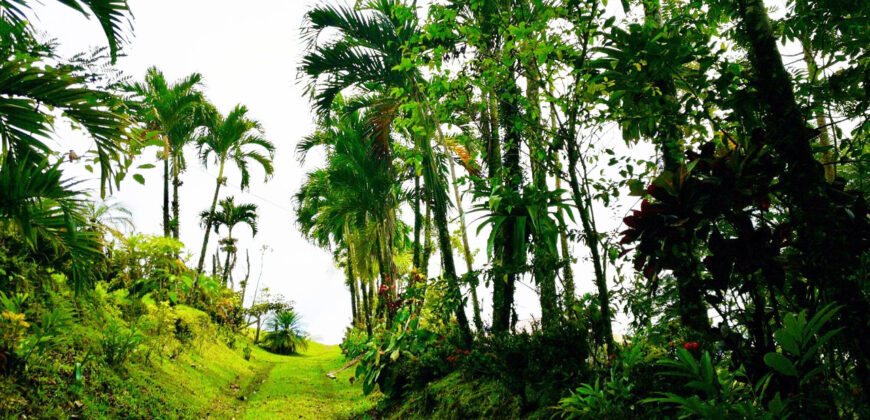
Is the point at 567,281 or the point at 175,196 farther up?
the point at 175,196

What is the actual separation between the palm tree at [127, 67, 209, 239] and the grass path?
4.79 m

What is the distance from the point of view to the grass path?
5801 millimetres

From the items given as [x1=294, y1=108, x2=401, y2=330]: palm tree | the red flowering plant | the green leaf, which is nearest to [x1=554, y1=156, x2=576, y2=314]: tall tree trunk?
the red flowering plant

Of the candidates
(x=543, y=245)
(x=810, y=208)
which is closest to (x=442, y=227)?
(x=543, y=245)

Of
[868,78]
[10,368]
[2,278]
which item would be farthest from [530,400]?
[2,278]

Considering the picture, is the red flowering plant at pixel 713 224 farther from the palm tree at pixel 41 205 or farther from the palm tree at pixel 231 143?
the palm tree at pixel 231 143

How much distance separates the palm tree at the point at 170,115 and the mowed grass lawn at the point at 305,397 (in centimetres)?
494

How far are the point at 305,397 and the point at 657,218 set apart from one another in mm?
6423

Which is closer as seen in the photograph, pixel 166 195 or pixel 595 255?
pixel 595 255

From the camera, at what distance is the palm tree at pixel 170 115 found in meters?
10.9

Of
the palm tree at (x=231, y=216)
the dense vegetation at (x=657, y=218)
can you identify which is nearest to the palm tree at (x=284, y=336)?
the palm tree at (x=231, y=216)

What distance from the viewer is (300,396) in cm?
700

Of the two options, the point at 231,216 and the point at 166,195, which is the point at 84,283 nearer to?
the point at 166,195

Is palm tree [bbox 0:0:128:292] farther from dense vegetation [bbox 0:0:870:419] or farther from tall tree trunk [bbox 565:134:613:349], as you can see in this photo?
tall tree trunk [bbox 565:134:613:349]
